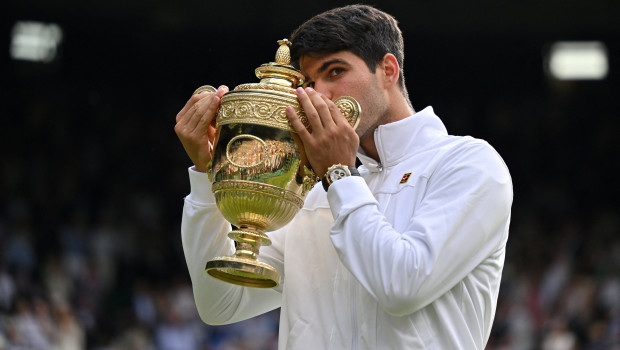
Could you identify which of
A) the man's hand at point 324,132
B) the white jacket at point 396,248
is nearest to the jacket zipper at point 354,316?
the white jacket at point 396,248

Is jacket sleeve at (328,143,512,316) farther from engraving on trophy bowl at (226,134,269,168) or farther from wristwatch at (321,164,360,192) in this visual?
engraving on trophy bowl at (226,134,269,168)

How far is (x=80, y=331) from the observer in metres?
9.74

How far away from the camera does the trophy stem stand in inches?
99.1

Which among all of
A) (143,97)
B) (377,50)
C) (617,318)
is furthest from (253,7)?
(377,50)

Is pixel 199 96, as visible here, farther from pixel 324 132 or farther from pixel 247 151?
pixel 324 132

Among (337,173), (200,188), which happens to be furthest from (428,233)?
(200,188)

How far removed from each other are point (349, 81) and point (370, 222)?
21.5 inches

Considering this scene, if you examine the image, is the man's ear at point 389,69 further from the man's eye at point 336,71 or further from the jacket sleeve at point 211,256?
the jacket sleeve at point 211,256

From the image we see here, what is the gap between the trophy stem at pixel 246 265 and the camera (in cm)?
252

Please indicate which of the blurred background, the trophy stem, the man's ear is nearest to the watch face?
the trophy stem

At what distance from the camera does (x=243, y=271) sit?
2.54m

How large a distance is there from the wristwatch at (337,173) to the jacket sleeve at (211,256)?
0.43 metres

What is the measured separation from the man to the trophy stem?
15 cm

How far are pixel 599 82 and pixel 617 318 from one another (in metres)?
4.69
